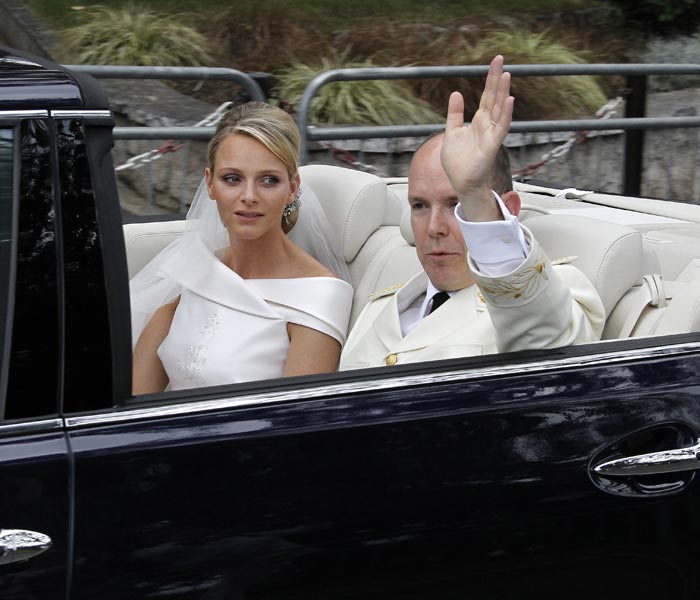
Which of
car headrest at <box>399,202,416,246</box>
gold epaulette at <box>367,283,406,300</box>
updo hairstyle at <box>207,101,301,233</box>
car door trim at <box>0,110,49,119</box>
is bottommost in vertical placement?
gold epaulette at <box>367,283,406,300</box>

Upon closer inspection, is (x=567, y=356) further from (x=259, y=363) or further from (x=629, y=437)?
(x=259, y=363)

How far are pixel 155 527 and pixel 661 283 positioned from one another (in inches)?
56.2

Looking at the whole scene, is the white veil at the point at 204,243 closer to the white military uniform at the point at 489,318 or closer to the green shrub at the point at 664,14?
the white military uniform at the point at 489,318

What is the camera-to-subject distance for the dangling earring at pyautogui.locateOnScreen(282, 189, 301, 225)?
3.25 metres

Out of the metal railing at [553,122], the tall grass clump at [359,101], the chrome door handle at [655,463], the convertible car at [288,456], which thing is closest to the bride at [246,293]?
the convertible car at [288,456]

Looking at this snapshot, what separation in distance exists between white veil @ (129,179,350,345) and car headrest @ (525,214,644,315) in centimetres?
82

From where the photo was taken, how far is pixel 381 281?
344cm

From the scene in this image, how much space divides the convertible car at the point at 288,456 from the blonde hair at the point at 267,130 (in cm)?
95

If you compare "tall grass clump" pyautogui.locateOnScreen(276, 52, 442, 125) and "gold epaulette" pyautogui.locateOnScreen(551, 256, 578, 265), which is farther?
"tall grass clump" pyautogui.locateOnScreen(276, 52, 442, 125)

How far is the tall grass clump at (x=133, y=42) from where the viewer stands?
8.72 m

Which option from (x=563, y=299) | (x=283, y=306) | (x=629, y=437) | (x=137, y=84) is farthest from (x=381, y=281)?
(x=137, y=84)

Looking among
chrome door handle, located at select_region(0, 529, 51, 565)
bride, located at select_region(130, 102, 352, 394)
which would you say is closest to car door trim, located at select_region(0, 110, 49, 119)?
chrome door handle, located at select_region(0, 529, 51, 565)

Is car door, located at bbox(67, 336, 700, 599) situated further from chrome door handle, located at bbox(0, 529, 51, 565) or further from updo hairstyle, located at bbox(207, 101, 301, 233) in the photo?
updo hairstyle, located at bbox(207, 101, 301, 233)

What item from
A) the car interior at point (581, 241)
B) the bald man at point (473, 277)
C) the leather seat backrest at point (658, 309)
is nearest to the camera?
the bald man at point (473, 277)
